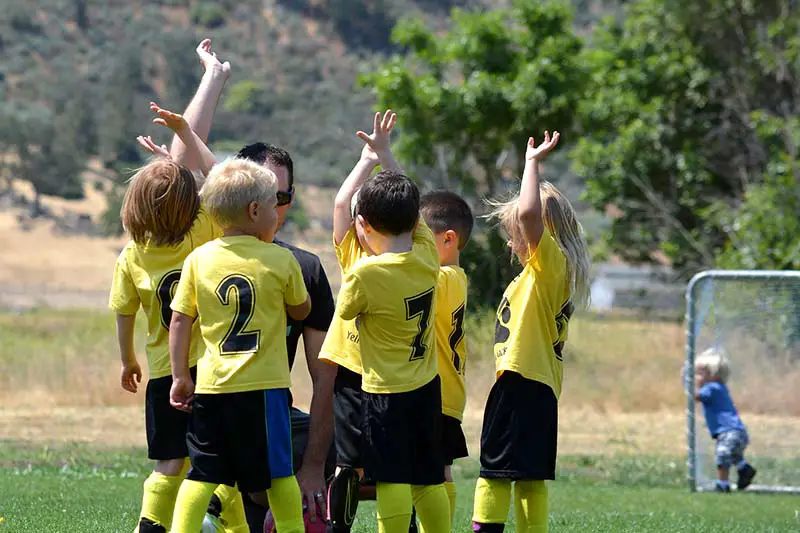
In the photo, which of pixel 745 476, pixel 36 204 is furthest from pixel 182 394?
pixel 36 204

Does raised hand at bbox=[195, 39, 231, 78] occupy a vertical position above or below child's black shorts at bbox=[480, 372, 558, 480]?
above

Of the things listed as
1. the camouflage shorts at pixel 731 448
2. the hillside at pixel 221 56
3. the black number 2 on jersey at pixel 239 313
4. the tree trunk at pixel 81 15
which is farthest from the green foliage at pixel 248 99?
the black number 2 on jersey at pixel 239 313

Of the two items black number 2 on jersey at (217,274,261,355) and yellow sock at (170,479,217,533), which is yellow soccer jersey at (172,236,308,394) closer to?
black number 2 on jersey at (217,274,261,355)

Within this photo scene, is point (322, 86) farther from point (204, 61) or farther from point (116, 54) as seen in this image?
point (204, 61)

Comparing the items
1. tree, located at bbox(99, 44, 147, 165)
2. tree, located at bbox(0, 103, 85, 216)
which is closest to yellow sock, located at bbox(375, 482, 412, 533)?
tree, located at bbox(0, 103, 85, 216)

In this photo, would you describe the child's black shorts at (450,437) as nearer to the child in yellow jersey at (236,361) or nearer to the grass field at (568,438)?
the child in yellow jersey at (236,361)

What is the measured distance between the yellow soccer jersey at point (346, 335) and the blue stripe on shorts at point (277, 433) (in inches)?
23.0

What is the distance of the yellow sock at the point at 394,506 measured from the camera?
5.42 m

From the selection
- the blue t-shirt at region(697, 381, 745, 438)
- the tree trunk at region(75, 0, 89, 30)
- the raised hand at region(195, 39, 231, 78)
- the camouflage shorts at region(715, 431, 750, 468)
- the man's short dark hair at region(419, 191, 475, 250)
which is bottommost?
the camouflage shorts at region(715, 431, 750, 468)

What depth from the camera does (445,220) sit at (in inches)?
246

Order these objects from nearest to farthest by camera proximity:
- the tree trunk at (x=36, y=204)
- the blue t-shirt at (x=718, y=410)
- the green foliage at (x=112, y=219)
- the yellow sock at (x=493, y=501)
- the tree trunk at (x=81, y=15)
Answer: the yellow sock at (x=493, y=501)
the blue t-shirt at (x=718, y=410)
the green foliage at (x=112, y=219)
the tree trunk at (x=36, y=204)
the tree trunk at (x=81, y=15)

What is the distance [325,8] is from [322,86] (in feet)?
39.3

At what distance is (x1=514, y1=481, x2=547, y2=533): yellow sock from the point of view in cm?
595

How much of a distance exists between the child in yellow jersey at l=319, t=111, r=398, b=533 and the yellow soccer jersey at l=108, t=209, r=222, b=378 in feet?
2.41
